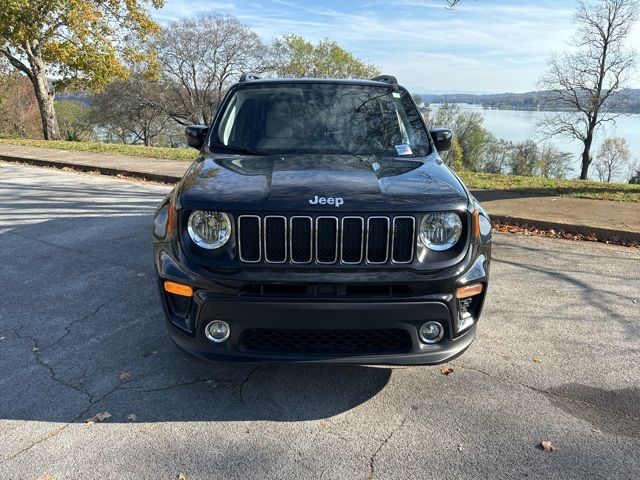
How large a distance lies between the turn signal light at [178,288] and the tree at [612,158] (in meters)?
60.8

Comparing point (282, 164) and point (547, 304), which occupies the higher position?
point (282, 164)

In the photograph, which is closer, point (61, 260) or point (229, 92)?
point (229, 92)

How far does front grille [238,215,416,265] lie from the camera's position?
2.67 m

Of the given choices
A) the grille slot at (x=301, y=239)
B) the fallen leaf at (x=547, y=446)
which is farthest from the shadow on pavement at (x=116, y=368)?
the fallen leaf at (x=547, y=446)

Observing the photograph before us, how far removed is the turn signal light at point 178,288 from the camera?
270cm

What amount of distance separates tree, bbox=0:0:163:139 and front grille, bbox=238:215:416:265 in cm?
2001

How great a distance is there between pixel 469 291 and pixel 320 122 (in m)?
1.97

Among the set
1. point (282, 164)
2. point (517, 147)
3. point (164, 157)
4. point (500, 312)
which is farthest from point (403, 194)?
point (517, 147)

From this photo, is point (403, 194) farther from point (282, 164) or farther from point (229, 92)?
point (229, 92)

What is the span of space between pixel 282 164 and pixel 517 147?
69620mm

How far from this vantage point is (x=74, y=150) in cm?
1580

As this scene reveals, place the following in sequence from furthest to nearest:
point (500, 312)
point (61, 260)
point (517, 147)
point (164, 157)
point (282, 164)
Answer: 1. point (517, 147)
2. point (164, 157)
3. point (61, 260)
4. point (500, 312)
5. point (282, 164)

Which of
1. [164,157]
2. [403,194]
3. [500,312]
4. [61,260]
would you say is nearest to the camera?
[403,194]

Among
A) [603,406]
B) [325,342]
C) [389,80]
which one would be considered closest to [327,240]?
[325,342]
